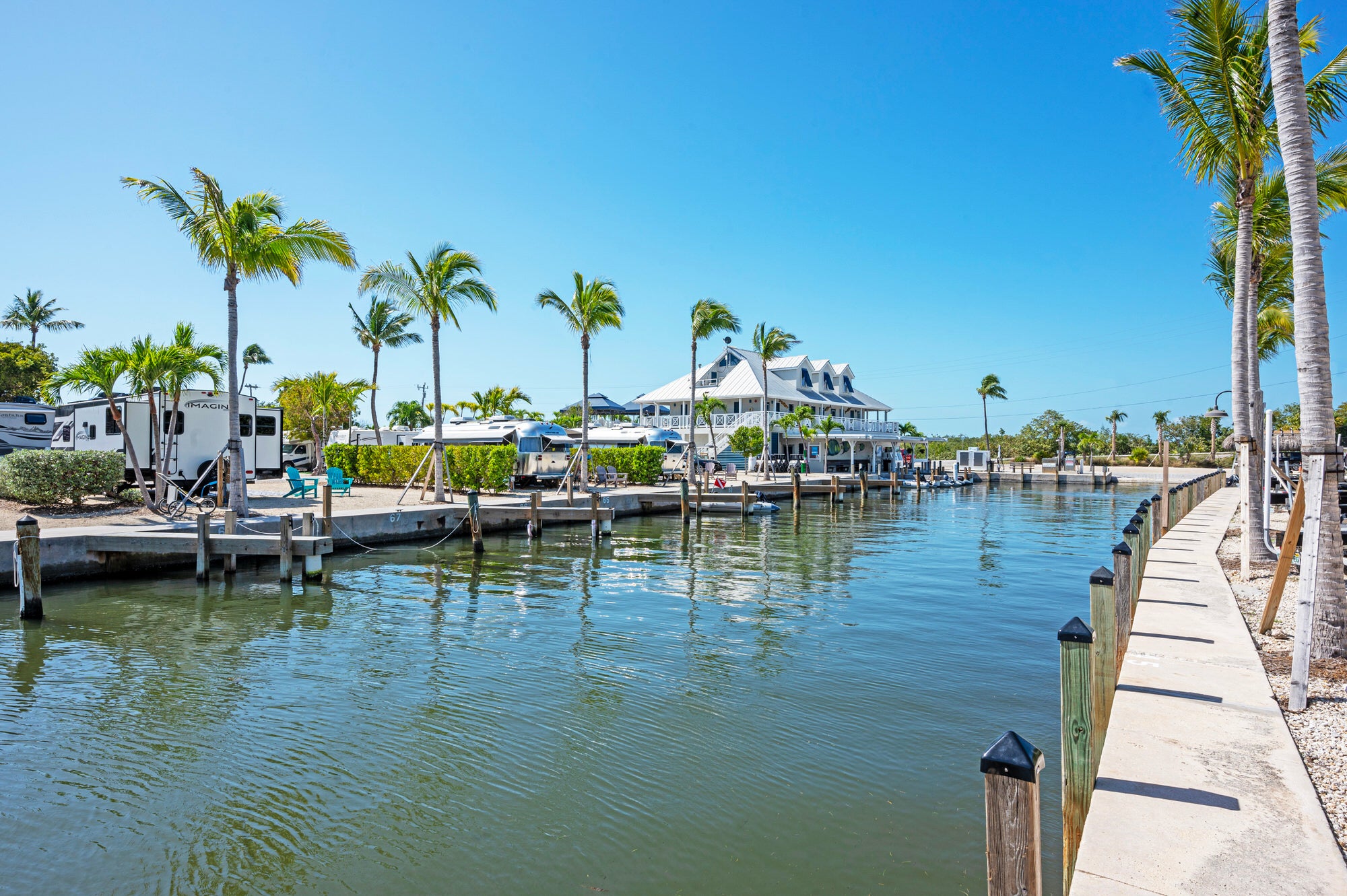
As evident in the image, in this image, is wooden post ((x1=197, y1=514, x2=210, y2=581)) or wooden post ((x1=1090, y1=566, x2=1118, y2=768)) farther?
wooden post ((x1=197, y1=514, x2=210, y2=581))

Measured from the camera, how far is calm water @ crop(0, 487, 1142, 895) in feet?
16.9

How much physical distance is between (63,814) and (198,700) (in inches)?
102

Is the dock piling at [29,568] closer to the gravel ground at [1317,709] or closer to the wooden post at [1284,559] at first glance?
the gravel ground at [1317,709]

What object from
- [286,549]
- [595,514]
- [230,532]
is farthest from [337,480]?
[286,549]

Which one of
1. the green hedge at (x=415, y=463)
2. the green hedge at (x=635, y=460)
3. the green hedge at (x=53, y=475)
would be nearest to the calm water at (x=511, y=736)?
the green hedge at (x=53, y=475)

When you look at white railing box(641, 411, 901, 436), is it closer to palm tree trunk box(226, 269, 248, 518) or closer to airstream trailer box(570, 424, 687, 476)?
airstream trailer box(570, 424, 687, 476)

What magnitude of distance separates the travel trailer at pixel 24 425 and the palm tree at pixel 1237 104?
37436 millimetres

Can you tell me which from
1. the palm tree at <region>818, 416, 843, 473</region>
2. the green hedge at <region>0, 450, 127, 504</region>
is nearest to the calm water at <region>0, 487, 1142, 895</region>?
the green hedge at <region>0, 450, 127, 504</region>

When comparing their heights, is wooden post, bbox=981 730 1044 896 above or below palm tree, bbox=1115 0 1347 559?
below

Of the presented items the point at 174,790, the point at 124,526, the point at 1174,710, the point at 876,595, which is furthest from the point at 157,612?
the point at 1174,710

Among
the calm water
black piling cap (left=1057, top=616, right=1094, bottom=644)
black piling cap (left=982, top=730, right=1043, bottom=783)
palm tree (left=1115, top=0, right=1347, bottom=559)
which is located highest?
palm tree (left=1115, top=0, right=1347, bottom=559)

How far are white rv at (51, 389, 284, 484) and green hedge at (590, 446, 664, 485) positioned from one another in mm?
15999

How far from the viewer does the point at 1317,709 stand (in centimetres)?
598

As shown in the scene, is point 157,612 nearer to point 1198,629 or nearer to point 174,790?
point 174,790
